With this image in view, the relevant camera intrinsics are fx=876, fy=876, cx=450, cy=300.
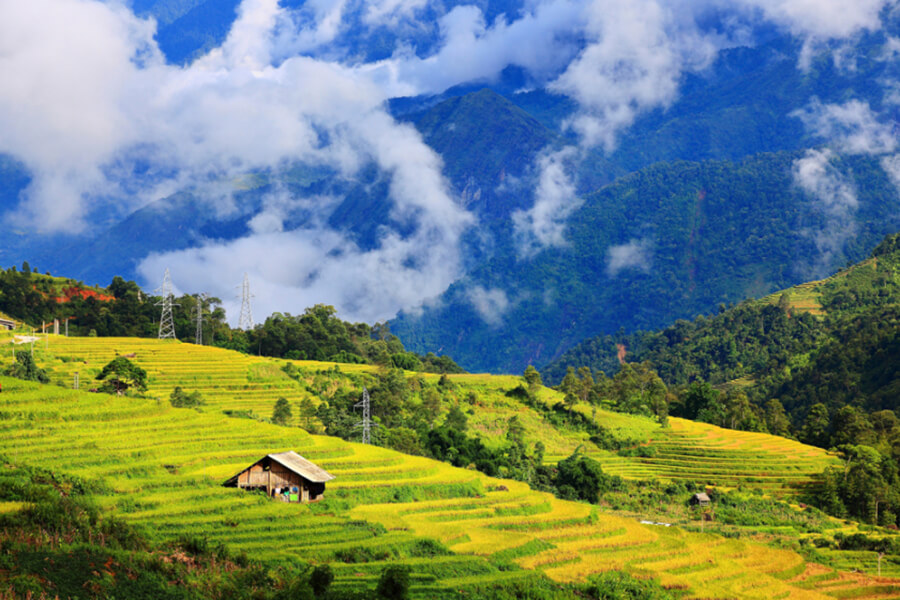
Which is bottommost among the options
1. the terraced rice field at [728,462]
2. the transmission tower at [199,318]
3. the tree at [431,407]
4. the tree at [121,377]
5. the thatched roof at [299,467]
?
the terraced rice field at [728,462]

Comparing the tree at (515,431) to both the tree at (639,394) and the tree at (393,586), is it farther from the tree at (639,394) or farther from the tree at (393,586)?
the tree at (393,586)

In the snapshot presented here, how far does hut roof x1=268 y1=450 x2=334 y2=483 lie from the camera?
37812mm

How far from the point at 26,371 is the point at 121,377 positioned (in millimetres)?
6225

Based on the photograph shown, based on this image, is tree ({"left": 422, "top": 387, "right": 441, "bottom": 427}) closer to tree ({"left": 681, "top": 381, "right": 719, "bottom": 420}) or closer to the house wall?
the house wall

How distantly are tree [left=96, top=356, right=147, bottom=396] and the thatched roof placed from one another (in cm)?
2422

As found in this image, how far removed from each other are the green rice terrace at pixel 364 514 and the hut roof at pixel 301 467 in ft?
3.22

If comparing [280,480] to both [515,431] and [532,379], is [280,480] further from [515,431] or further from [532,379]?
A: [532,379]

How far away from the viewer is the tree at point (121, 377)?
60.2m

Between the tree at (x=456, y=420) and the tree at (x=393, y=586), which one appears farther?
the tree at (x=456, y=420)

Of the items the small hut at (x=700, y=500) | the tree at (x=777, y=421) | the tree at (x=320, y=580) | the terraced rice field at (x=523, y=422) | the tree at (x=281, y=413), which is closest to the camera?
the tree at (x=320, y=580)

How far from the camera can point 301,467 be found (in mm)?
38781

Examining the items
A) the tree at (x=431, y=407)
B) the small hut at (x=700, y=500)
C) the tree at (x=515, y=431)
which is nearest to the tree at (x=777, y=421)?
the tree at (x=515, y=431)

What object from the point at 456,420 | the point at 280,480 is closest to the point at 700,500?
the point at 456,420

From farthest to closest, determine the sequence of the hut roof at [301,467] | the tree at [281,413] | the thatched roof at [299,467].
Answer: the tree at [281,413], the hut roof at [301,467], the thatched roof at [299,467]
